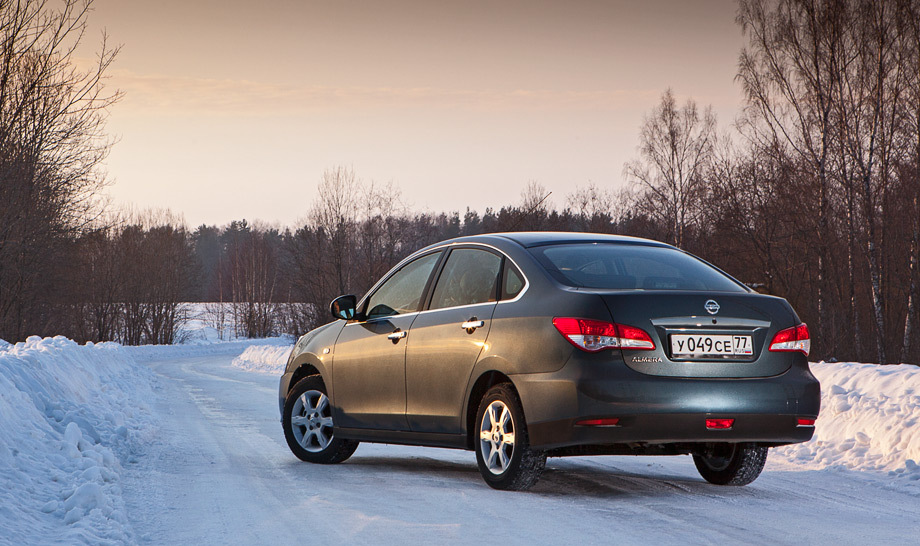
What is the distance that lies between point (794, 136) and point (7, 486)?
30.6 m

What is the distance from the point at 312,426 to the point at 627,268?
332 cm

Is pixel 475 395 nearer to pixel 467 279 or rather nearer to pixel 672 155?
pixel 467 279

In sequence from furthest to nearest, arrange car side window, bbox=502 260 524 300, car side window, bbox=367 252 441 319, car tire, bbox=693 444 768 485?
1. car side window, bbox=367 252 441 319
2. car tire, bbox=693 444 768 485
3. car side window, bbox=502 260 524 300

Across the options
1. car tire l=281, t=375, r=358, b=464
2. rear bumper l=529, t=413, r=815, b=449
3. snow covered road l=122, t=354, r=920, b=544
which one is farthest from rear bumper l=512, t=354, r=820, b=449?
car tire l=281, t=375, r=358, b=464

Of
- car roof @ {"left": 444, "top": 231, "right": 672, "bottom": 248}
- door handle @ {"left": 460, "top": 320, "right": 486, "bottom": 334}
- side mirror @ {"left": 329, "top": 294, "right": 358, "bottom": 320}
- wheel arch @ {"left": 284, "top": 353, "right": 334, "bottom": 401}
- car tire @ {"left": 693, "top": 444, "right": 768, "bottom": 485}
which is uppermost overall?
car roof @ {"left": 444, "top": 231, "right": 672, "bottom": 248}

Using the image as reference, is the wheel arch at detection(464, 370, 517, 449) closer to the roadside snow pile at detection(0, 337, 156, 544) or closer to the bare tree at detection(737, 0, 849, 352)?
the roadside snow pile at detection(0, 337, 156, 544)

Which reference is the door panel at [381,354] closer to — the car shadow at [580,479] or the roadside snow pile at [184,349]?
the car shadow at [580,479]

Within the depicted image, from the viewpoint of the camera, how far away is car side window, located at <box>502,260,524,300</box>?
614 cm

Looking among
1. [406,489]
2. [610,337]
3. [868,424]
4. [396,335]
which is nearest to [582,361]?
[610,337]

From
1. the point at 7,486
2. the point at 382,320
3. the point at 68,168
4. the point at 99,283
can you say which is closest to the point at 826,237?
the point at 68,168

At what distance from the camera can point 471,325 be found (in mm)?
6312

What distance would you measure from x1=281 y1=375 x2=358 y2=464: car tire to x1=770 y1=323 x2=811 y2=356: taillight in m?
3.74

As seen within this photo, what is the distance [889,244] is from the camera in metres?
30.5

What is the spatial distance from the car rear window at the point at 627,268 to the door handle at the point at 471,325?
0.59 meters
